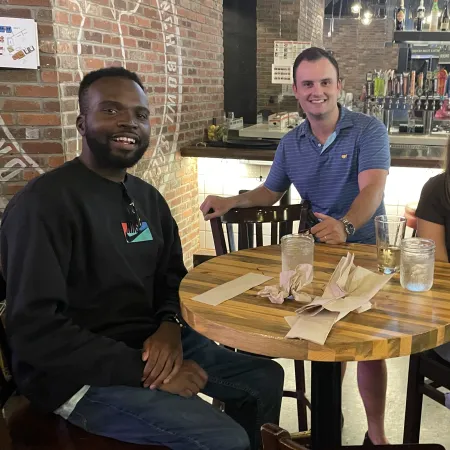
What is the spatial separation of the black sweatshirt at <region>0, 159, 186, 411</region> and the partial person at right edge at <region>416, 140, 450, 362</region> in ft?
2.91

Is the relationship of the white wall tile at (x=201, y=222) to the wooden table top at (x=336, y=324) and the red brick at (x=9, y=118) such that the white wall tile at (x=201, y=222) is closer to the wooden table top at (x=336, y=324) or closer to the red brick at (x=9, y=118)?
the red brick at (x=9, y=118)

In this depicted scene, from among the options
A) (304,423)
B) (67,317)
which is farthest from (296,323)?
(304,423)

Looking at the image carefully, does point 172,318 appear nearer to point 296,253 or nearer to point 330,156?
point 296,253

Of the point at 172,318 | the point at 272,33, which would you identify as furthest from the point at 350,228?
the point at 272,33

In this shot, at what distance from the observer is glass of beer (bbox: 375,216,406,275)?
162 centimetres

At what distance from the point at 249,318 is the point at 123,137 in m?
0.74

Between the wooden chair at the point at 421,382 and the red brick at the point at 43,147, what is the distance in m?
1.81

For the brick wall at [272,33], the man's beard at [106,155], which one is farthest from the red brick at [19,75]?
the brick wall at [272,33]

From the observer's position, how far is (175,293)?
5.93 feet

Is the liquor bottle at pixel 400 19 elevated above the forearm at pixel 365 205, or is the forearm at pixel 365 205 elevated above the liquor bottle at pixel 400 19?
the liquor bottle at pixel 400 19

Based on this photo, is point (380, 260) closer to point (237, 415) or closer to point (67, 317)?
point (237, 415)

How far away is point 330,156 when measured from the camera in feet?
7.97

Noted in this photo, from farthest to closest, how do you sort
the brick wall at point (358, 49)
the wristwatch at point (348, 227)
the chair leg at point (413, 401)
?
the brick wall at point (358, 49) < the wristwatch at point (348, 227) < the chair leg at point (413, 401)

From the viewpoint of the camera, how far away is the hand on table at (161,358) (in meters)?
1.46
